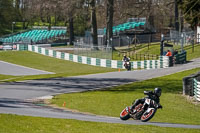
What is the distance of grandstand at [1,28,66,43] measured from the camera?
245 feet

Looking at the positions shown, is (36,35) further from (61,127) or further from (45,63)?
(61,127)

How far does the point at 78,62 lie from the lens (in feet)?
165

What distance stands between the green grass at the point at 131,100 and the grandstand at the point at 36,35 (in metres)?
48.6

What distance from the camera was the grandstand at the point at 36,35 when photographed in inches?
2938

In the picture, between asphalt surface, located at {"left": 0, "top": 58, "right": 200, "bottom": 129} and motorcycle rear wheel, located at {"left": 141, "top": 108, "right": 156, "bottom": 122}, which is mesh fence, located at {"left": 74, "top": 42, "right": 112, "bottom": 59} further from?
motorcycle rear wheel, located at {"left": 141, "top": 108, "right": 156, "bottom": 122}

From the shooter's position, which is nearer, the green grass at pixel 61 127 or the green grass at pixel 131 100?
the green grass at pixel 61 127

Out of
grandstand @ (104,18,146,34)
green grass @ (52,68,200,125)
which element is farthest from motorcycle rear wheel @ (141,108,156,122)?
grandstand @ (104,18,146,34)

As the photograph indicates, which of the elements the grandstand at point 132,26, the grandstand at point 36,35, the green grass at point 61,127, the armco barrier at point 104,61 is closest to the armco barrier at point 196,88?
the green grass at point 61,127

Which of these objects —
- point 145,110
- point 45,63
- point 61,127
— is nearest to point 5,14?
point 45,63

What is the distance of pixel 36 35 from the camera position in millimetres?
77625

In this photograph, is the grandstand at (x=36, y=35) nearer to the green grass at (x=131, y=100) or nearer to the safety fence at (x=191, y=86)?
the green grass at (x=131, y=100)

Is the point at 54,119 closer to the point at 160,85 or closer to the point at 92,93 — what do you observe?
the point at 92,93

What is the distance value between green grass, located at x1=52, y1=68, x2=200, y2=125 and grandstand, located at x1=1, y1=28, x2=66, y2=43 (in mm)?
48622

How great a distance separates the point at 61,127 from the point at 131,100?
32.2 ft
